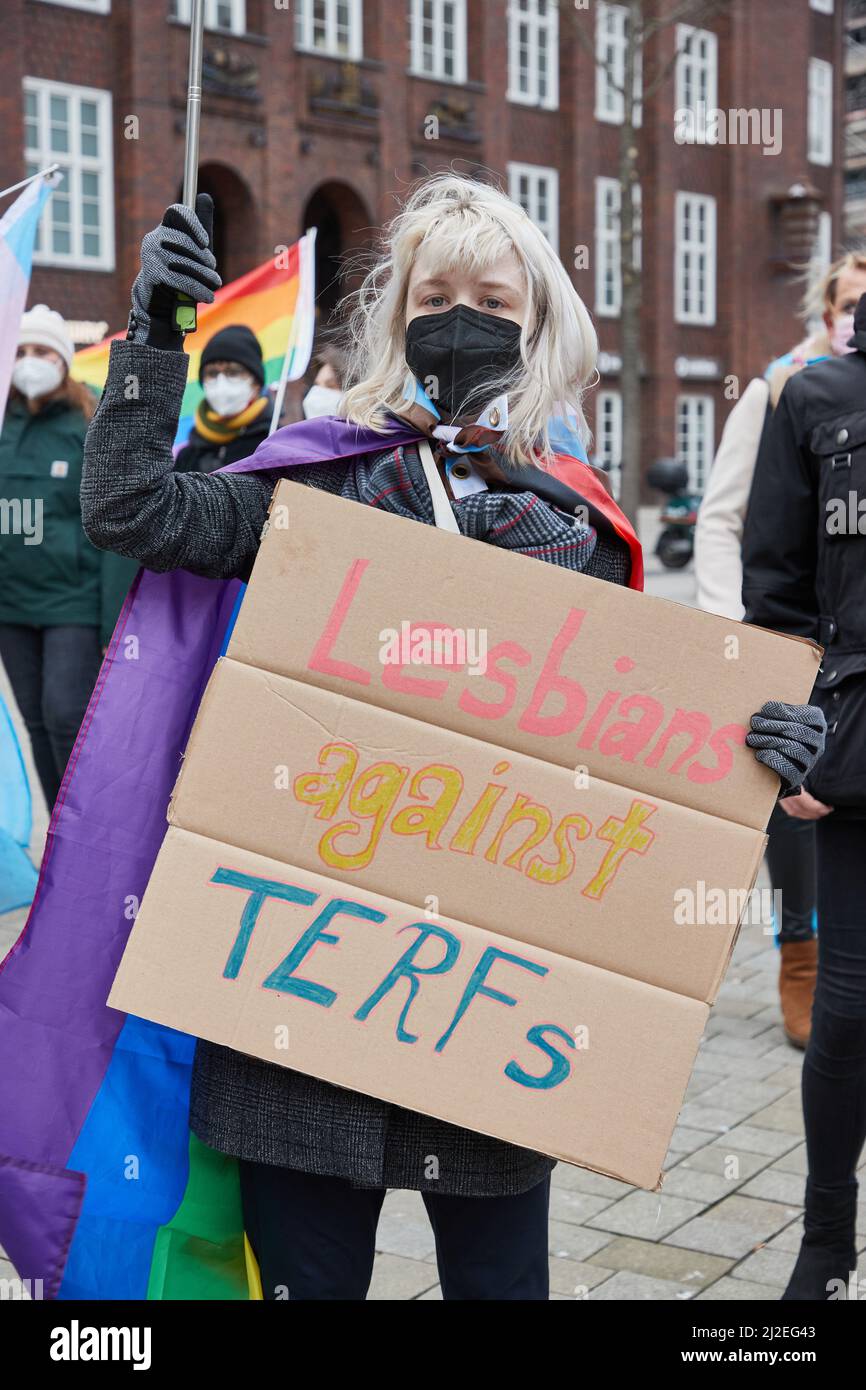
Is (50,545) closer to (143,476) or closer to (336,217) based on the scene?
(143,476)

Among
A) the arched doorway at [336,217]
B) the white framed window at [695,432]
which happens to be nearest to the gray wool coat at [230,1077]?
the arched doorway at [336,217]

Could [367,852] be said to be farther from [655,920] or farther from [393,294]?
[393,294]

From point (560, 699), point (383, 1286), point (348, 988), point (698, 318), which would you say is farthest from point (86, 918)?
point (698, 318)

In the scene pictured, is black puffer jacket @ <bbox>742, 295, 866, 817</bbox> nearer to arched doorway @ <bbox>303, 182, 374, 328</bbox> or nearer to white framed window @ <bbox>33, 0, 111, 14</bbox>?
white framed window @ <bbox>33, 0, 111, 14</bbox>

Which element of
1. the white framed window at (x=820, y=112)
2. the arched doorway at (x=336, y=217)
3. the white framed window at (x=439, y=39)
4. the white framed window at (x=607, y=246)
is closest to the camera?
the arched doorway at (x=336, y=217)

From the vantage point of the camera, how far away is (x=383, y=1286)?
3.30m

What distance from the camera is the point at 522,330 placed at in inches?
89.4

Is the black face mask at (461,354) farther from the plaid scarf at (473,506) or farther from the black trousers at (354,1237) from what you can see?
the black trousers at (354,1237)

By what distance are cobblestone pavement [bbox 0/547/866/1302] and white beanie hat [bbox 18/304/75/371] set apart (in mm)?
3698

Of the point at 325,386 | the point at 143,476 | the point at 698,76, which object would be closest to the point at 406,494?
the point at 143,476

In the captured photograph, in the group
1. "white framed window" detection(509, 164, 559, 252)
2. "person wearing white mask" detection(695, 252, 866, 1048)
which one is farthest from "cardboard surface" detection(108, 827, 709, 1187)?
"white framed window" detection(509, 164, 559, 252)

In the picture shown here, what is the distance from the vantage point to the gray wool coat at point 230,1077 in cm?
208

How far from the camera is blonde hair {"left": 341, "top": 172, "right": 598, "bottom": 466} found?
7.36ft

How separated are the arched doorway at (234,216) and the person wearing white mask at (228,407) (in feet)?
64.7
